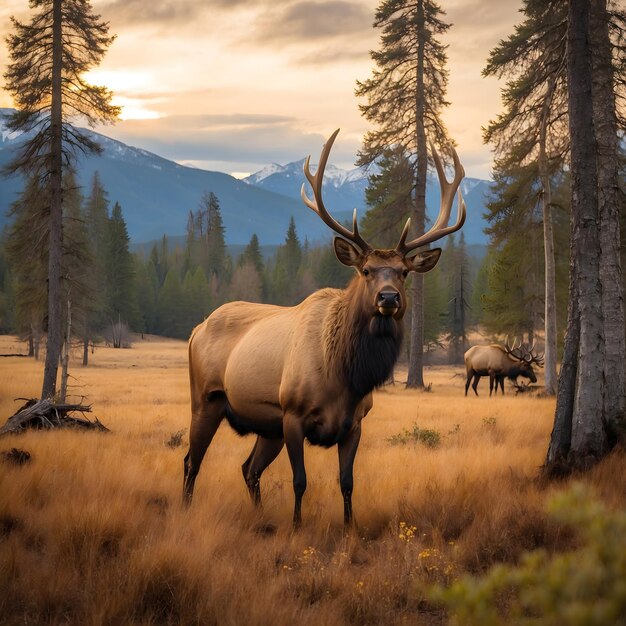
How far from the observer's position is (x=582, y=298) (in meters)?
6.32

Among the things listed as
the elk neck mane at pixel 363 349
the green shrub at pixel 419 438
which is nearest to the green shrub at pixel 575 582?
the elk neck mane at pixel 363 349

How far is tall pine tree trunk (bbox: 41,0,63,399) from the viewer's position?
13.4 metres

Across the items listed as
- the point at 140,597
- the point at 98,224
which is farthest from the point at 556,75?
the point at 98,224

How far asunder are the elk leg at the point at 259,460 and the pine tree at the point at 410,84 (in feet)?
49.9

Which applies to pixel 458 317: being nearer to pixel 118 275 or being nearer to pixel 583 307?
pixel 118 275

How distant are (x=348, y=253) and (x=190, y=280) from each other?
2368 inches

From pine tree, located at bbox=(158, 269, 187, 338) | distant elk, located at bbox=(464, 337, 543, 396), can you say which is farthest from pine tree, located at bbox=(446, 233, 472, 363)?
distant elk, located at bbox=(464, 337, 543, 396)

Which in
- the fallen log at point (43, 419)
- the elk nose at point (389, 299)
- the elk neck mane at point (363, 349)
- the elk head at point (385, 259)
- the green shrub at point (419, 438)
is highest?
the elk head at point (385, 259)

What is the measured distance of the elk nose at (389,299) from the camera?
4.82m

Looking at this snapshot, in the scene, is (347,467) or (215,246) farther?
(215,246)

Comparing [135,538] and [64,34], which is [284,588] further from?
[64,34]

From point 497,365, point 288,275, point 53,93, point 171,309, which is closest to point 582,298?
point 53,93

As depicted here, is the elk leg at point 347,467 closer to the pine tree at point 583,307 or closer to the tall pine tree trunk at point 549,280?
the pine tree at point 583,307

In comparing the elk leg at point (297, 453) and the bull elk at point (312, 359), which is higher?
the bull elk at point (312, 359)
